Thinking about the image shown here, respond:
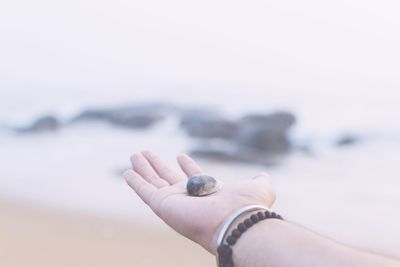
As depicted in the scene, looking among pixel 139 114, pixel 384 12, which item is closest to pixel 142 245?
pixel 139 114

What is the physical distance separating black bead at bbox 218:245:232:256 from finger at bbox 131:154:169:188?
0.81 feet

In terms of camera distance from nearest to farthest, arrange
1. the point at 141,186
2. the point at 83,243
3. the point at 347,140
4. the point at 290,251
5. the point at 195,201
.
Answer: the point at 290,251 < the point at 195,201 < the point at 141,186 < the point at 83,243 < the point at 347,140

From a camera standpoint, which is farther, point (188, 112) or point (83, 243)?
point (188, 112)

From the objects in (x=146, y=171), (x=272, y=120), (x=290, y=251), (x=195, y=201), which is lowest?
(x=290, y=251)

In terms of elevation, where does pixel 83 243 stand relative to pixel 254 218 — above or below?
above

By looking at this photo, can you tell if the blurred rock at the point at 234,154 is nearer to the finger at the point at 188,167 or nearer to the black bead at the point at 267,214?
the finger at the point at 188,167

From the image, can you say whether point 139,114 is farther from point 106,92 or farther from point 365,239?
point 365,239

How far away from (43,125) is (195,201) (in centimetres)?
180

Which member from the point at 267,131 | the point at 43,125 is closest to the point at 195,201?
the point at 267,131

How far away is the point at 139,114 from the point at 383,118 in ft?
3.46

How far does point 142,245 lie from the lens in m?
2.00

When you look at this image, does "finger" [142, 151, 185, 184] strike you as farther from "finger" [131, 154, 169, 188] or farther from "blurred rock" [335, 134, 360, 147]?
"blurred rock" [335, 134, 360, 147]

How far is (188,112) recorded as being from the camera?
97.3 inches

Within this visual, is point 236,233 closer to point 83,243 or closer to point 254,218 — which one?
point 254,218
